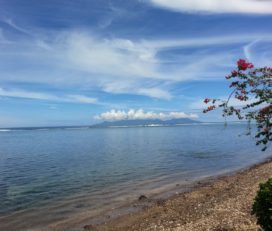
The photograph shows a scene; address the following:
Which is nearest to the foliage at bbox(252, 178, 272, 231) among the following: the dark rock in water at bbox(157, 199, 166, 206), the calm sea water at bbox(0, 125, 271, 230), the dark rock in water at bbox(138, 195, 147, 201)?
the calm sea water at bbox(0, 125, 271, 230)

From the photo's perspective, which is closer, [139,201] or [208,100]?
[208,100]

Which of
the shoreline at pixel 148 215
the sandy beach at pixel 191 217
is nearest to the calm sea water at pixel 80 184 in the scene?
the shoreline at pixel 148 215

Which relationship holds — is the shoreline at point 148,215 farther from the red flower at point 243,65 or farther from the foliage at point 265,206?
the red flower at point 243,65

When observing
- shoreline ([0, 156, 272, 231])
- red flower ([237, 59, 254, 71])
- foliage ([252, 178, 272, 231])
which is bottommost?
shoreline ([0, 156, 272, 231])

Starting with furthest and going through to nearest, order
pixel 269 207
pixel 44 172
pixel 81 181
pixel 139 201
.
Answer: pixel 44 172 < pixel 81 181 < pixel 139 201 < pixel 269 207

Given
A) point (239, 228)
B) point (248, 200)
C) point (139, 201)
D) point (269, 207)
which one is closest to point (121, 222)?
point (139, 201)

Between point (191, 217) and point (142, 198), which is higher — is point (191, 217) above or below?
above

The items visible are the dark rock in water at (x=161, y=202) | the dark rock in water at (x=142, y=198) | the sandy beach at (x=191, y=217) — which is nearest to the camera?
the sandy beach at (x=191, y=217)

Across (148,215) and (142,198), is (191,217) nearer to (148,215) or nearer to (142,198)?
(148,215)

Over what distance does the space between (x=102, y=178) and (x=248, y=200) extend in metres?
18.3

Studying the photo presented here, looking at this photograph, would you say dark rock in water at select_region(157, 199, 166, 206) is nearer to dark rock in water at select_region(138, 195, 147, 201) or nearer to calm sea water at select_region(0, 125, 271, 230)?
dark rock in water at select_region(138, 195, 147, 201)

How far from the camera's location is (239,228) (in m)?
11.3

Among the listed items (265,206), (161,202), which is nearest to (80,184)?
(161,202)

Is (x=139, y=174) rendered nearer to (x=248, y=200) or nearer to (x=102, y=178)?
(x=102, y=178)
